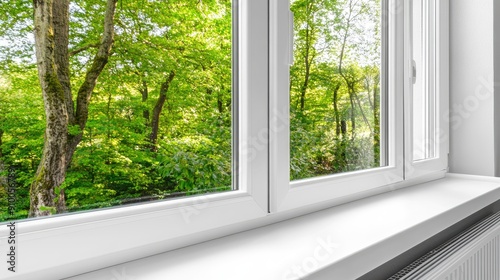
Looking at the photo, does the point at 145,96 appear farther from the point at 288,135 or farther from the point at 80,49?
the point at 288,135

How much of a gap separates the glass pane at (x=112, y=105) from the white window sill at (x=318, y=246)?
5.7 inches

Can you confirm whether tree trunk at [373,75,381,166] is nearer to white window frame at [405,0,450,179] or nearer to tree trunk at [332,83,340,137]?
tree trunk at [332,83,340,137]

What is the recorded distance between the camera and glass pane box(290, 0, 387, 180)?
116 centimetres

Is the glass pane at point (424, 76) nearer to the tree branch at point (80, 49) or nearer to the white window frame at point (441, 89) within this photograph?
the white window frame at point (441, 89)

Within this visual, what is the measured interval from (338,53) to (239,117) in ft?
1.87

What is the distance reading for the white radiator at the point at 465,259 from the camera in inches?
42.5

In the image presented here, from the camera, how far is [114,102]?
0.72 metres

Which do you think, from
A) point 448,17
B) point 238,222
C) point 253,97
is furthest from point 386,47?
point 238,222

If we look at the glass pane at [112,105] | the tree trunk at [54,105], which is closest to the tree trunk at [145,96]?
the glass pane at [112,105]

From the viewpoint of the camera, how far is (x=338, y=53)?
132 centimetres

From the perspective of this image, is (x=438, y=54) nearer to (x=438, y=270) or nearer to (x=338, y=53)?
(x=338, y=53)

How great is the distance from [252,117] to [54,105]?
1.45ft

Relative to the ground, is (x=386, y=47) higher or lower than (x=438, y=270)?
higher

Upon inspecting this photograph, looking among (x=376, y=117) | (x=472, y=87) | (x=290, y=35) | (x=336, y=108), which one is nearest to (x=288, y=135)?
(x=290, y=35)
